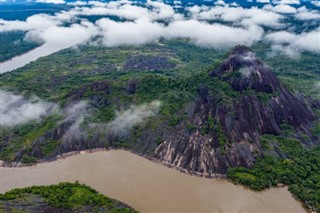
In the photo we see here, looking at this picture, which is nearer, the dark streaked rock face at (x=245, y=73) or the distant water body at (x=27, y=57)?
the dark streaked rock face at (x=245, y=73)

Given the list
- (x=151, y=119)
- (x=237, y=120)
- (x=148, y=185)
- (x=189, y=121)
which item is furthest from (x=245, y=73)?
(x=148, y=185)

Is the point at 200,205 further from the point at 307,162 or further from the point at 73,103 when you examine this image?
the point at 73,103

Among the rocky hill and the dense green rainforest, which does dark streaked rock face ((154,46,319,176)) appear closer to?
the rocky hill

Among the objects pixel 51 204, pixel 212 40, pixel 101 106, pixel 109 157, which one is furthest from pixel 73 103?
pixel 212 40

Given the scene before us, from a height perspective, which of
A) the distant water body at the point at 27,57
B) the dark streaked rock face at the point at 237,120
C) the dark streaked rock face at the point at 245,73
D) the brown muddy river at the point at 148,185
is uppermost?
the dark streaked rock face at the point at 245,73

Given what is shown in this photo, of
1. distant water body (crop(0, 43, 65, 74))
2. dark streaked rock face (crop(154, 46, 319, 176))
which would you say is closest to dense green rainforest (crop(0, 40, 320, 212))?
dark streaked rock face (crop(154, 46, 319, 176))

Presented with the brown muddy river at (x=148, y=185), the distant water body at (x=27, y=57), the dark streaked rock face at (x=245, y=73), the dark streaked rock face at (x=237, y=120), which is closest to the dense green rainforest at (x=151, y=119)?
the dark streaked rock face at (x=237, y=120)

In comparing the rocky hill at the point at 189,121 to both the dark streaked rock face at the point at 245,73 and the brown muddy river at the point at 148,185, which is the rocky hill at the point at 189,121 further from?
the brown muddy river at the point at 148,185
